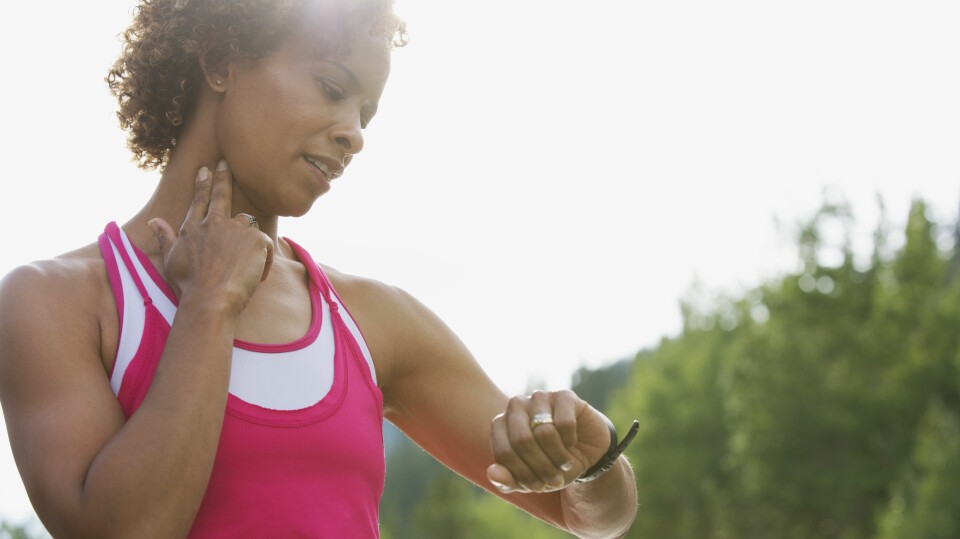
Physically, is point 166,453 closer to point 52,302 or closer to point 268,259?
point 52,302

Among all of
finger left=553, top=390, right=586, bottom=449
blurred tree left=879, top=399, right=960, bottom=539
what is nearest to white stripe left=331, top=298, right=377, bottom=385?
finger left=553, top=390, right=586, bottom=449

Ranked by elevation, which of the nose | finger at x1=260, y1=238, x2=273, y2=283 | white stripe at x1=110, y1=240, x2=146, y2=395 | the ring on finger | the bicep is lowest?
the bicep

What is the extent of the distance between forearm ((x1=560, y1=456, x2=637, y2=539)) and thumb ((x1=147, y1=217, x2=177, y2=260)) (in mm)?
1048

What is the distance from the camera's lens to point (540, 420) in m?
1.69

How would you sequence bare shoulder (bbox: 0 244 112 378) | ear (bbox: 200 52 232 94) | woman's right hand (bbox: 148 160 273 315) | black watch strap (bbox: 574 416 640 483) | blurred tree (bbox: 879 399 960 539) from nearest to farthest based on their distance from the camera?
bare shoulder (bbox: 0 244 112 378), woman's right hand (bbox: 148 160 273 315), black watch strap (bbox: 574 416 640 483), ear (bbox: 200 52 232 94), blurred tree (bbox: 879 399 960 539)

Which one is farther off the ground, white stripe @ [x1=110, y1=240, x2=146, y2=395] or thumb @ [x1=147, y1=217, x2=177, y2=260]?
thumb @ [x1=147, y1=217, x2=177, y2=260]

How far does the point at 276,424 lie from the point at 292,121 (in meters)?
0.64

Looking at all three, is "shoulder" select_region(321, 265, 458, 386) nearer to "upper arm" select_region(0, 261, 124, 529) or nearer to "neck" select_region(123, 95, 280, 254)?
"neck" select_region(123, 95, 280, 254)

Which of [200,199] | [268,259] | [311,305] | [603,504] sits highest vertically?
[200,199]

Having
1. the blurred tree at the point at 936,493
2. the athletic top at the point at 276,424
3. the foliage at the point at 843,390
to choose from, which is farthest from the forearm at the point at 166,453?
the foliage at the point at 843,390

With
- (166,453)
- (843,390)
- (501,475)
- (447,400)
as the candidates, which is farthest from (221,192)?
(843,390)

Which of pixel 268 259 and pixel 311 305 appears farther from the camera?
pixel 311 305

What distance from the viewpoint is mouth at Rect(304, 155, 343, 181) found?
2.03 m

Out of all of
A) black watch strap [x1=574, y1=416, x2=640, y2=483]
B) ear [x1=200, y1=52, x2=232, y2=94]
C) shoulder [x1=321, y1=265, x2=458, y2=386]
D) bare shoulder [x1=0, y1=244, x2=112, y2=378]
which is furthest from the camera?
shoulder [x1=321, y1=265, x2=458, y2=386]
